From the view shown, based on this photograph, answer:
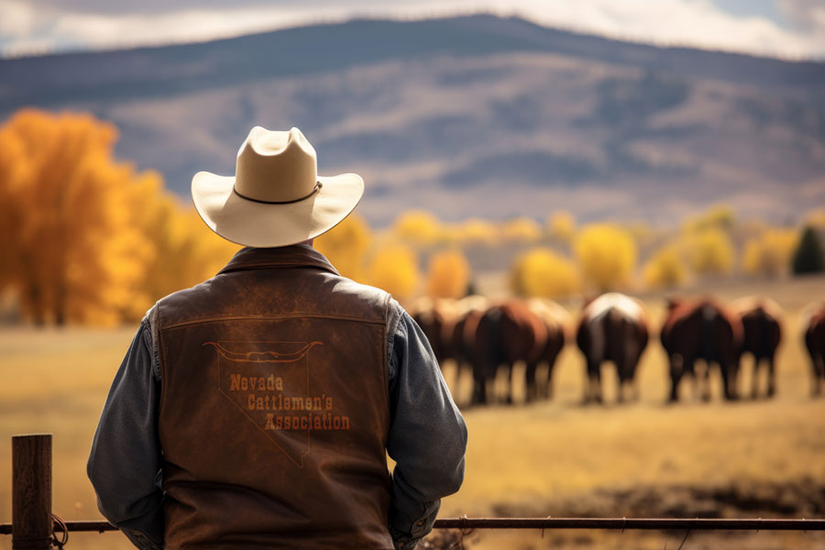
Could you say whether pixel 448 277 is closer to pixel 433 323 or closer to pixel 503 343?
pixel 433 323

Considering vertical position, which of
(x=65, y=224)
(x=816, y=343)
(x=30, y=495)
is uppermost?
(x=30, y=495)

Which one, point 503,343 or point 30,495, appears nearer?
point 30,495

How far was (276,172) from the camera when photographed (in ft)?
8.89

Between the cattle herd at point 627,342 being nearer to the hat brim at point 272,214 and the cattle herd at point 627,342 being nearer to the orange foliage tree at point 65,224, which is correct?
the hat brim at point 272,214

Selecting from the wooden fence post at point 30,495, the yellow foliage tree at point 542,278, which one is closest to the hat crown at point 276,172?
the wooden fence post at point 30,495

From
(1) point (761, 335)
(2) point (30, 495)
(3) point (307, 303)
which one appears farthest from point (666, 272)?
(3) point (307, 303)

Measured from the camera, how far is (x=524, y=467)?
16094mm

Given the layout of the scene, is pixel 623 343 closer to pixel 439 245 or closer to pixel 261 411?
pixel 261 411

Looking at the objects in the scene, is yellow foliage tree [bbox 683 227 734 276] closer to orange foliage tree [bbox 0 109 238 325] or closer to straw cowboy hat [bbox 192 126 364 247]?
orange foliage tree [bbox 0 109 238 325]

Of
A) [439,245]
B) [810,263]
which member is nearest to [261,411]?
[810,263]

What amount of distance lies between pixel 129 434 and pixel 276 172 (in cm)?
79

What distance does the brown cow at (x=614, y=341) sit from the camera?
23297 mm

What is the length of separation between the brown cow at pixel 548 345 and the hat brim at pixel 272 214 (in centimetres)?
2123

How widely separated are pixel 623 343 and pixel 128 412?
71.1 feet
